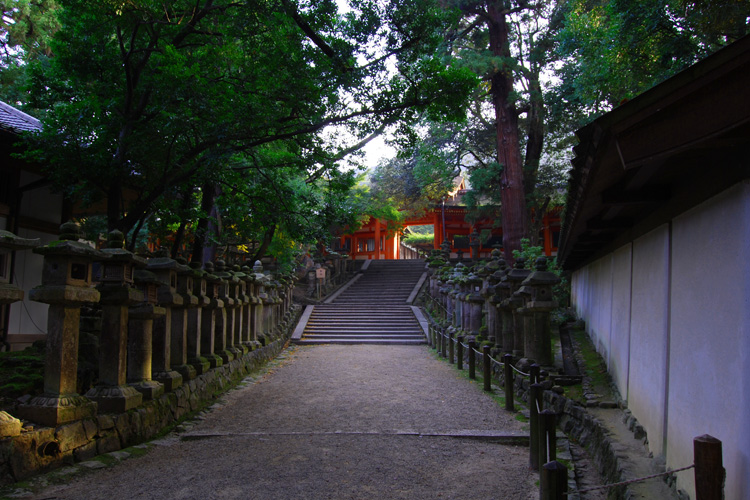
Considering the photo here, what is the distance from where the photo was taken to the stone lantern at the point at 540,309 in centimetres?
746

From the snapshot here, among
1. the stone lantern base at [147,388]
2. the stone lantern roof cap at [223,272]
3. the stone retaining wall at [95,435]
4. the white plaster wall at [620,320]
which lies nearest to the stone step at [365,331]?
the stone lantern roof cap at [223,272]

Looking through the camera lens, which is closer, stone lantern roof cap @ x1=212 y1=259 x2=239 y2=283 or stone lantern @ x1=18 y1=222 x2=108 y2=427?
stone lantern @ x1=18 y1=222 x2=108 y2=427

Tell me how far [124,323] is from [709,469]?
5231 millimetres

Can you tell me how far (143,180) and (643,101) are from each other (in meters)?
7.75

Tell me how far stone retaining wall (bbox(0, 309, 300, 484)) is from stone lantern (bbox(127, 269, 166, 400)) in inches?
8.4

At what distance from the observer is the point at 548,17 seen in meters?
A: 19.1

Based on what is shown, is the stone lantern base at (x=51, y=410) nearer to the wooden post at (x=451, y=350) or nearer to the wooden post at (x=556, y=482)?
the wooden post at (x=556, y=482)

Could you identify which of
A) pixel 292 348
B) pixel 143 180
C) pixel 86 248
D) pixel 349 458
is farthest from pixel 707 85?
pixel 292 348

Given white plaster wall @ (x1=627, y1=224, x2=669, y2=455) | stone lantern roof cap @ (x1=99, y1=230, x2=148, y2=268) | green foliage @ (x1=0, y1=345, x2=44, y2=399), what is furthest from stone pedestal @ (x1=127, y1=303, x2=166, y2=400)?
white plaster wall @ (x1=627, y1=224, x2=669, y2=455)

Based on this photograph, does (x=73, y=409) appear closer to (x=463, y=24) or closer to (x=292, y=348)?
(x=292, y=348)

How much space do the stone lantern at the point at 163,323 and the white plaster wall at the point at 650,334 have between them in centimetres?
530

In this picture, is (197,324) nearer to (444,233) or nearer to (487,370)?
(487,370)

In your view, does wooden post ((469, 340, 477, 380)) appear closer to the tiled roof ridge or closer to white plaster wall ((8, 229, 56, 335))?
the tiled roof ridge

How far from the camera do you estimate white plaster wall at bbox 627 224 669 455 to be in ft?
14.1
